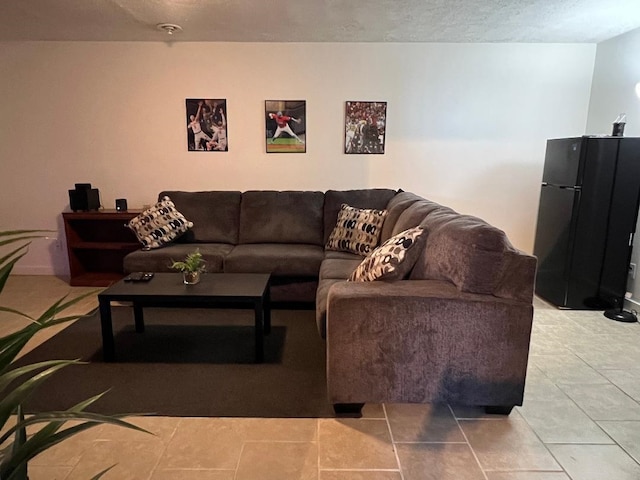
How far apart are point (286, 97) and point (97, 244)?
7.66 feet

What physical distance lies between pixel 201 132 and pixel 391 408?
128 inches

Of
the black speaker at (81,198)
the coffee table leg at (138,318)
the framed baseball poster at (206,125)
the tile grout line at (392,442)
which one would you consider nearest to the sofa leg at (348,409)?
the tile grout line at (392,442)

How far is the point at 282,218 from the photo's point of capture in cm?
387

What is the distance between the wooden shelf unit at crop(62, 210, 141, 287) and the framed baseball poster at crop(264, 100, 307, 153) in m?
1.52

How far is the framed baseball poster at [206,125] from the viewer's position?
4133 mm

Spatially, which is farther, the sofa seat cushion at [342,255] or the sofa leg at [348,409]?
the sofa seat cushion at [342,255]

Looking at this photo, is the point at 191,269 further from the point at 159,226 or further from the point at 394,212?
the point at 394,212

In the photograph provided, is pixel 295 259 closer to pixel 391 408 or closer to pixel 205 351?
pixel 205 351

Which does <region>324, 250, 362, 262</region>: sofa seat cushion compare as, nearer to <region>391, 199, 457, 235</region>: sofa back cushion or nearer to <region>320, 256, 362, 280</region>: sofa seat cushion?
<region>320, 256, 362, 280</region>: sofa seat cushion

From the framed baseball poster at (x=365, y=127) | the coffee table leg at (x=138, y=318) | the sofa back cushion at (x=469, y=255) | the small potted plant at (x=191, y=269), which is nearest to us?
the sofa back cushion at (x=469, y=255)

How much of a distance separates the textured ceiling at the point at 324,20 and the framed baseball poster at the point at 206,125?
1.95 ft

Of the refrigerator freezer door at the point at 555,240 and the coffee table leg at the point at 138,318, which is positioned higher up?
the refrigerator freezer door at the point at 555,240

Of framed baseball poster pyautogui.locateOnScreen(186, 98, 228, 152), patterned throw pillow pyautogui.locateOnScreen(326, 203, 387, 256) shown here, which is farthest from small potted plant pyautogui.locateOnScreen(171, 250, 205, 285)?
framed baseball poster pyautogui.locateOnScreen(186, 98, 228, 152)

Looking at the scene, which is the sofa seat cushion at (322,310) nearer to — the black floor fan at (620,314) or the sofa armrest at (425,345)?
the sofa armrest at (425,345)
